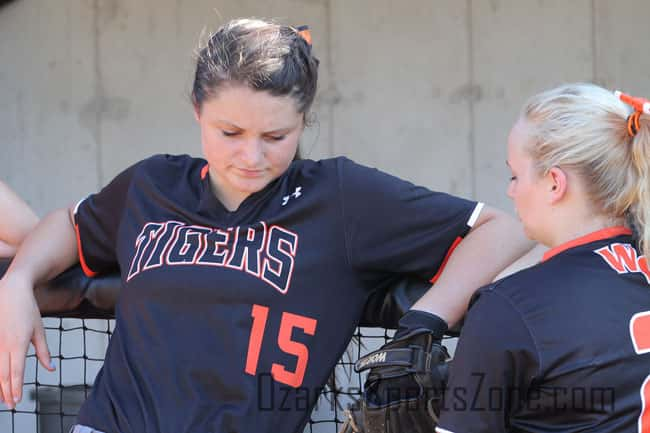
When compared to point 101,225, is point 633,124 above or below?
above

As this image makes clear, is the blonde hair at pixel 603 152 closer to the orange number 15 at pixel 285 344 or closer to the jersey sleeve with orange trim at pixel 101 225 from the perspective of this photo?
the orange number 15 at pixel 285 344

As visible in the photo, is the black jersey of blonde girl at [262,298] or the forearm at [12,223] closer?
the black jersey of blonde girl at [262,298]

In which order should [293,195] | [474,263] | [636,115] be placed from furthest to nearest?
[293,195] < [474,263] < [636,115]

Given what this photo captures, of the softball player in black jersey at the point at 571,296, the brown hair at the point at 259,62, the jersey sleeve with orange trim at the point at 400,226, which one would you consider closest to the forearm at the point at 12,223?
the brown hair at the point at 259,62

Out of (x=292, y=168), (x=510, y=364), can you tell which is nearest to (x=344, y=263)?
(x=292, y=168)

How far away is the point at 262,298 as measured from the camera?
64.4 inches

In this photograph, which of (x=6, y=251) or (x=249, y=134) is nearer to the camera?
(x=249, y=134)

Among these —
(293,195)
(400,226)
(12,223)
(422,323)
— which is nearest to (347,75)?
(12,223)

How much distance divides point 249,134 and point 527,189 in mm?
491

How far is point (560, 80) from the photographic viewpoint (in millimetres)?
4531

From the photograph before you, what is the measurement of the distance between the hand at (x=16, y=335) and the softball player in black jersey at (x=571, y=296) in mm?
817

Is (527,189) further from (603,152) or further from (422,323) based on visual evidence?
(422,323)

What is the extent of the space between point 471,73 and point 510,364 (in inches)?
132

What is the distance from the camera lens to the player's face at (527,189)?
1492mm
